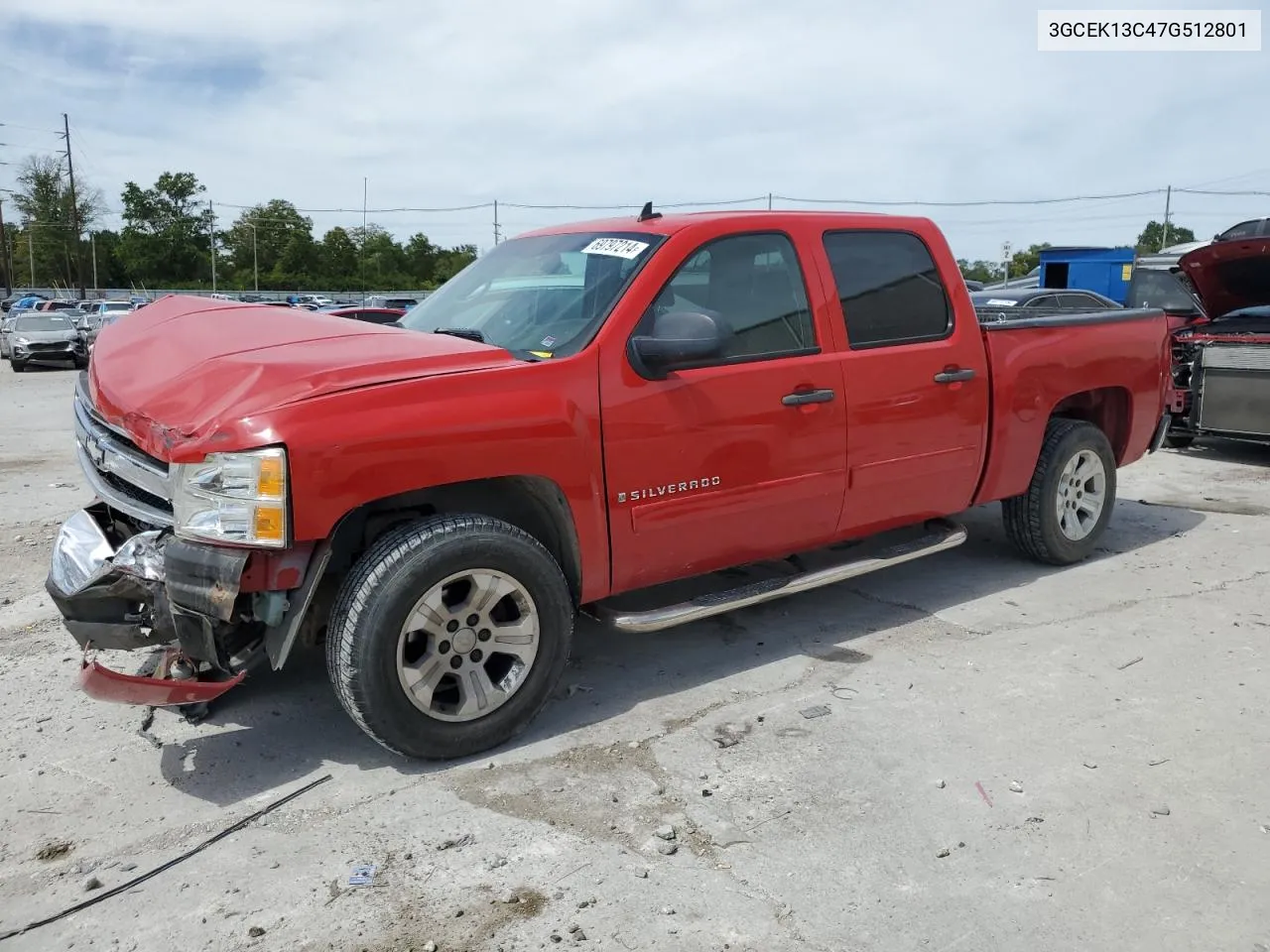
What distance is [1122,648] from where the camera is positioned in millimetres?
4520

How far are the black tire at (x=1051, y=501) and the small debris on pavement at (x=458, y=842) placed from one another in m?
3.77

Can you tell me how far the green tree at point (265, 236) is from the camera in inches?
3499

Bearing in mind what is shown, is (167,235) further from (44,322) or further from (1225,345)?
(1225,345)

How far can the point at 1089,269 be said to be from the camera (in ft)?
72.7

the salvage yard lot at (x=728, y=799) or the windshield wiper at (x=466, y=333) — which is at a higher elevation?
the windshield wiper at (x=466, y=333)

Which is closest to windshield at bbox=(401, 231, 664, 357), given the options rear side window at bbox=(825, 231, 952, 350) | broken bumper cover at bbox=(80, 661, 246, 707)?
rear side window at bbox=(825, 231, 952, 350)

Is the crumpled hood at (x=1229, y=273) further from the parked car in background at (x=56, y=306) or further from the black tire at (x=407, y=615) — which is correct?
the parked car in background at (x=56, y=306)

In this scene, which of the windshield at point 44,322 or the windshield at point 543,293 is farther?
the windshield at point 44,322

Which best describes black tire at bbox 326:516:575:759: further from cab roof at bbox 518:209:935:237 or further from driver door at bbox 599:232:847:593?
cab roof at bbox 518:209:935:237

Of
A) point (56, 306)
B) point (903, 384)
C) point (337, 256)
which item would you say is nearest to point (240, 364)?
point (903, 384)

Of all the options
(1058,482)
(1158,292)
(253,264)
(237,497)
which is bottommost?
(1058,482)

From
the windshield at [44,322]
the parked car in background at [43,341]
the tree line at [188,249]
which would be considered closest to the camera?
the parked car in background at [43,341]

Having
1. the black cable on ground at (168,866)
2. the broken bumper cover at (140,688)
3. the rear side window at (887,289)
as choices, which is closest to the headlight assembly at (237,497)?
the broken bumper cover at (140,688)

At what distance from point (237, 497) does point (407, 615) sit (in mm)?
651
